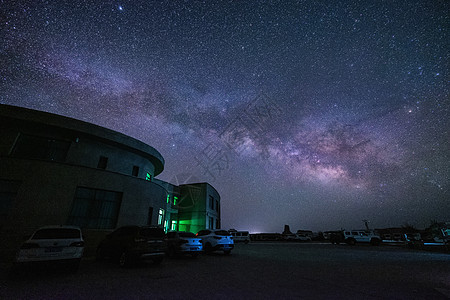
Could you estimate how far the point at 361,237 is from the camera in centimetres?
2739

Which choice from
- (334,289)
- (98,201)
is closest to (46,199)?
(98,201)

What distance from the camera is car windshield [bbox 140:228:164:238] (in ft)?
28.9

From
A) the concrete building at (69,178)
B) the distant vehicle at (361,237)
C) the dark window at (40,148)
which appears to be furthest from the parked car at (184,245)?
the distant vehicle at (361,237)

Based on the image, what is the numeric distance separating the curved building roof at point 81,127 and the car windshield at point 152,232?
34.9 feet

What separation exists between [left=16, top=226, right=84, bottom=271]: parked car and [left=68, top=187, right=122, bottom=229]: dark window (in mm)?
6018

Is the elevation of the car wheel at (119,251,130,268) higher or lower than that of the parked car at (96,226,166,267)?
lower

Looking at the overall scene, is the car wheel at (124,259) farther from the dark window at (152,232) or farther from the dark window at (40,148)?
the dark window at (40,148)

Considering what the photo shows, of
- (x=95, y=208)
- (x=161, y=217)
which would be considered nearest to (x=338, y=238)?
(x=161, y=217)

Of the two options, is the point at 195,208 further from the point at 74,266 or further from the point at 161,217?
the point at 74,266

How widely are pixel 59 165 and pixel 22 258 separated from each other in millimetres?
7564

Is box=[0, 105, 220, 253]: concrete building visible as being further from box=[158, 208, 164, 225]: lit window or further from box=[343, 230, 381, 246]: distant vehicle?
box=[343, 230, 381, 246]: distant vehicle

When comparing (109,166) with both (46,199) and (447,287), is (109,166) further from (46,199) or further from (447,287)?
(447,287)

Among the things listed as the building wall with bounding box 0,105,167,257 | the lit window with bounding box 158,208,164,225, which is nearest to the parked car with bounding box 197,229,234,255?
the building wall with bounding box 0,105,167,257

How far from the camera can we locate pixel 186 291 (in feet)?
16.5
